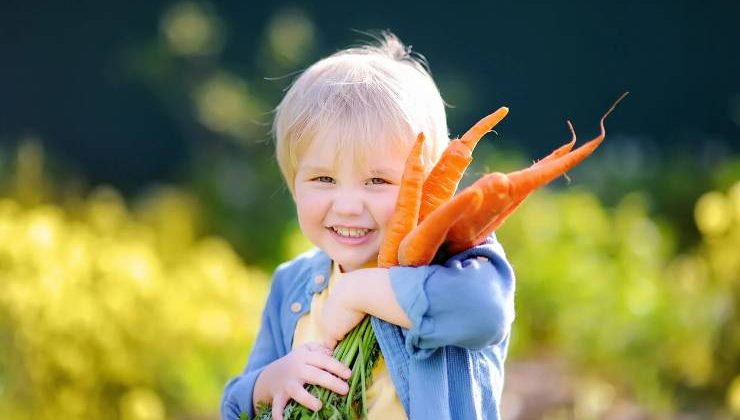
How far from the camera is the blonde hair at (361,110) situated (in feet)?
7.21

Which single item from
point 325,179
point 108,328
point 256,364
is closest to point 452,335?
point 325,179

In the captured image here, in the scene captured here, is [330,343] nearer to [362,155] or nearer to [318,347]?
[318,347]

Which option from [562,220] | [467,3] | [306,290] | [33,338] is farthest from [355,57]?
[467,3]

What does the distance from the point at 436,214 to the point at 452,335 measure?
0.22 meters

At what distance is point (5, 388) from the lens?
375cm

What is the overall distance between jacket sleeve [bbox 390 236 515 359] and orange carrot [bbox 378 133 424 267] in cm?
7

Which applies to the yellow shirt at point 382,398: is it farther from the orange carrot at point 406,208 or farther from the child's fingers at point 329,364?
the orange carrot at point 406,208

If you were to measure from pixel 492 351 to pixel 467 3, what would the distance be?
15.9 feet

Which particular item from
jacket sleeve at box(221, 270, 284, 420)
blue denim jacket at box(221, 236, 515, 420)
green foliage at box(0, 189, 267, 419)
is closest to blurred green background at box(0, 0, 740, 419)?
green foliage at box(0, 189, 267, 419)

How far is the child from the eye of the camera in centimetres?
205

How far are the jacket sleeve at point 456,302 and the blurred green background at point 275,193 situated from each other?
198 centimetres

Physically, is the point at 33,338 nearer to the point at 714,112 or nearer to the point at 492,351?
the point at 492,351

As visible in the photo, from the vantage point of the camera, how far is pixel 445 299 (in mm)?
2027

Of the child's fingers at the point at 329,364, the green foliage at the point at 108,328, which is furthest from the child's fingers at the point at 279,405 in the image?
the green foliage at the point at 108,328
